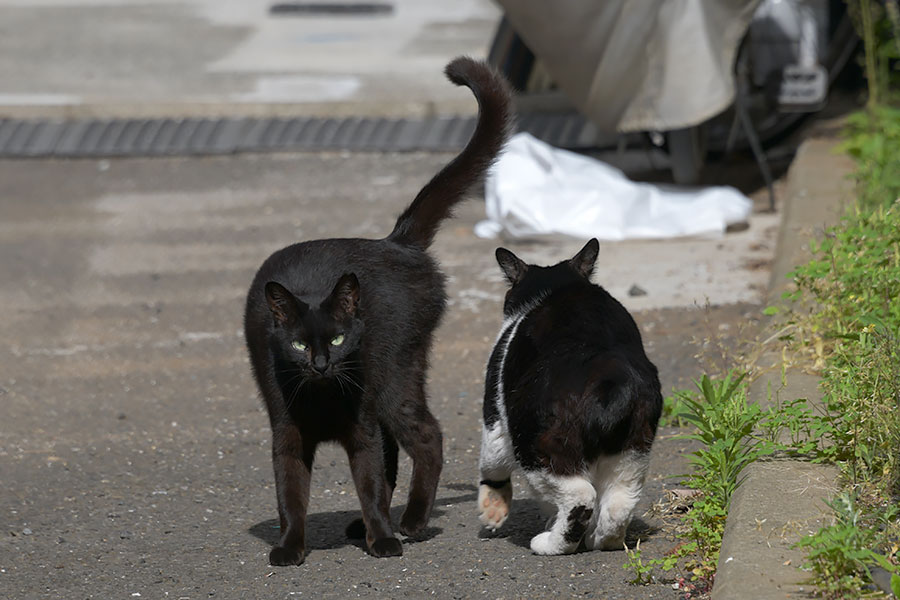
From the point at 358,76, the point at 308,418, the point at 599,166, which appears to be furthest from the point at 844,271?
the point at 358,76

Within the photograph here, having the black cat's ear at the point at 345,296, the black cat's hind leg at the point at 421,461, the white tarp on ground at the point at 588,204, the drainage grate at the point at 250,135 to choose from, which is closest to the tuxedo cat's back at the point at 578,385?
the black cat's hind leg at the point at 421,461

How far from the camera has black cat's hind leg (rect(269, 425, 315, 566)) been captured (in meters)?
4.37

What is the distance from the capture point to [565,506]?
4.05 metres

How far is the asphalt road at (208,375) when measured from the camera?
13.9 ft

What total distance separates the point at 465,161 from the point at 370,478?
1.28 meters

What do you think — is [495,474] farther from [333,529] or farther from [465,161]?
[465,161]

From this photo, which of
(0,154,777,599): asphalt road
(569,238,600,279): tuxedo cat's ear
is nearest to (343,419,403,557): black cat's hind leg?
(0,154,777,599): asphalt road

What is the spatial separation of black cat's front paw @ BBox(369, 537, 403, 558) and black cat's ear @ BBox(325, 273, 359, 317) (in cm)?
76

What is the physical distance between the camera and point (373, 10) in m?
13.7

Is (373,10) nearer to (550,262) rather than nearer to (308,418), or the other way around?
(550,262)

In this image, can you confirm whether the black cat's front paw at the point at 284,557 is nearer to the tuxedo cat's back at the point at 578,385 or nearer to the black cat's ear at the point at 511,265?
the tuxedo cat's back at the point at 578,385

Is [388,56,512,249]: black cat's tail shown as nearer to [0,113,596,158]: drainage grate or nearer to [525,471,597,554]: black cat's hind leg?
[525,471,597,554]: black cat's hind leg

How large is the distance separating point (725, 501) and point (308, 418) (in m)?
1.40

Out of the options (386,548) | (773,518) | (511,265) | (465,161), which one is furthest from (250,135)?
(773,518)
